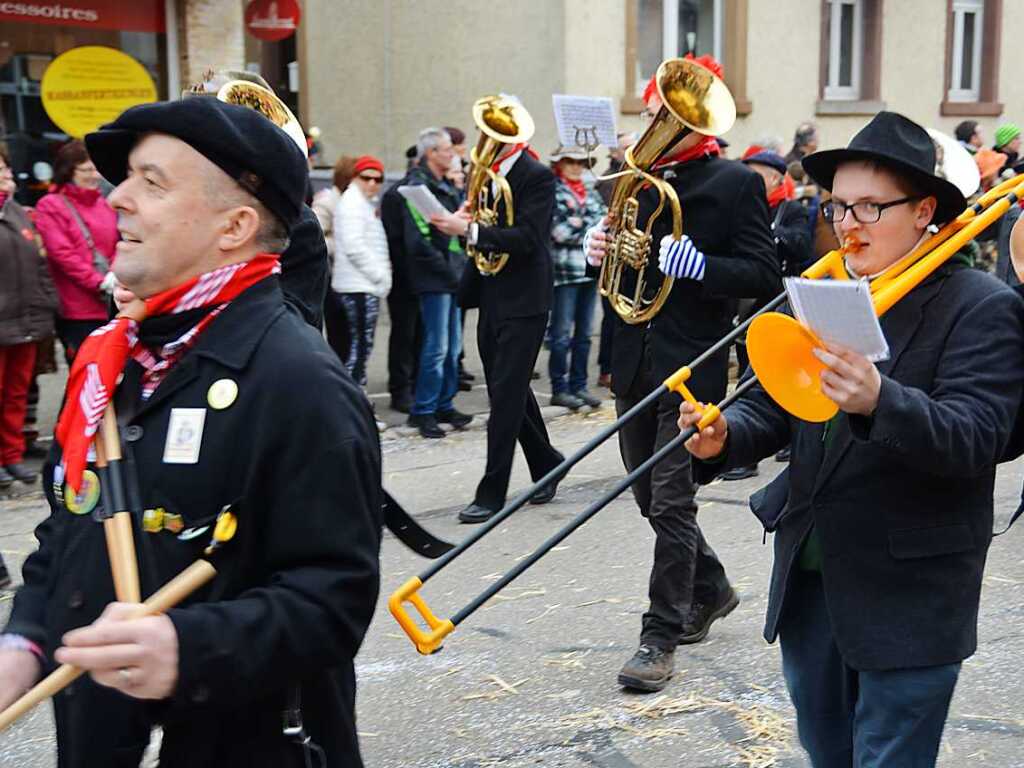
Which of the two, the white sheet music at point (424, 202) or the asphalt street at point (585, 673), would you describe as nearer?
the asphalt street at point (585, 673)

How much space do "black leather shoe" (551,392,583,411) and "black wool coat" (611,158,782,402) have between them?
5.10 m

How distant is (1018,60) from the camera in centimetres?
1906

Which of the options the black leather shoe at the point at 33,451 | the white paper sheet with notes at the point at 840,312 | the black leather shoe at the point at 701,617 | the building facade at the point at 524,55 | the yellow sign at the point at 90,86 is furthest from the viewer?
the building facade at the point at 524,55

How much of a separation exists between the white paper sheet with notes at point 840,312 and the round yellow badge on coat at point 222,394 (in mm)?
1024

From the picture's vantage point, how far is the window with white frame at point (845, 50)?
17.4 metres

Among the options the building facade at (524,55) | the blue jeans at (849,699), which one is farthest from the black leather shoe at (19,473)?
the blue jeans at (849,699)

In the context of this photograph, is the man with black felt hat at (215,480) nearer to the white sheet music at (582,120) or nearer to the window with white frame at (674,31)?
the white sheet music at (582,120)

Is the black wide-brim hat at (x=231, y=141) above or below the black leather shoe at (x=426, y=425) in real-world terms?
above

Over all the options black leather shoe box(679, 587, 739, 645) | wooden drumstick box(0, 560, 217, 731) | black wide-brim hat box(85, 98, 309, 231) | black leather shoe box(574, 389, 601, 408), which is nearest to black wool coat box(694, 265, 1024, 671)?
black wide-brim hat box(85, 98, 309, 231)

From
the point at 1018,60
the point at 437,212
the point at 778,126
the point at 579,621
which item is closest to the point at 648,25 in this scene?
the point at 778,126

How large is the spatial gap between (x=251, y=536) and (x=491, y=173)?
5379 millimetres

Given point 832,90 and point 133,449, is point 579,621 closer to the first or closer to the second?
point 133,449

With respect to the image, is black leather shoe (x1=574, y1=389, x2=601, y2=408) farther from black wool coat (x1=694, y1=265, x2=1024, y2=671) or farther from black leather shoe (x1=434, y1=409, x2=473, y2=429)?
black wool coat (x1=694, y1=265, x2=1024, y2=671)

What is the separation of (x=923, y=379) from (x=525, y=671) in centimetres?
251
